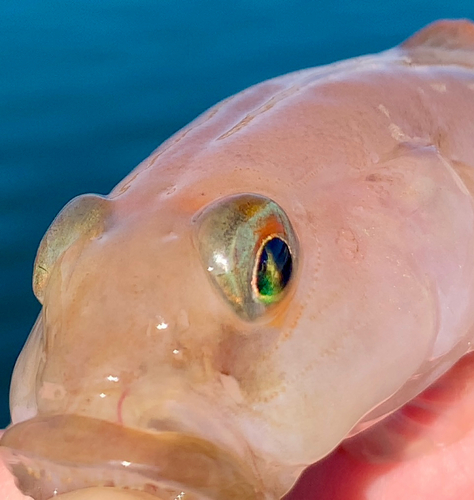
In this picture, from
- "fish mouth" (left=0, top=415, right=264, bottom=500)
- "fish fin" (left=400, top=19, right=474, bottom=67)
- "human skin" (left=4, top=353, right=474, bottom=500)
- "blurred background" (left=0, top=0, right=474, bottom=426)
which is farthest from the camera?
"blurred background" (left=0, top=0, right=474, bottom=426)

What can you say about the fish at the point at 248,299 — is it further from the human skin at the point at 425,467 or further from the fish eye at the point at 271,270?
the human skin at the point at 425,467

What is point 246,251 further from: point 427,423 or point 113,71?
point 113,71

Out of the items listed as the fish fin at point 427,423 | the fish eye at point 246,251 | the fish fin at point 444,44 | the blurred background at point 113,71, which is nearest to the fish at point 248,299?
the fish eye at point 246,251

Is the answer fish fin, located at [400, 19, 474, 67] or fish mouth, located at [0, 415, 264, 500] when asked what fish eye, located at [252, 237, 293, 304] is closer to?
fish mouth, located at [0, 415, 264, 500]

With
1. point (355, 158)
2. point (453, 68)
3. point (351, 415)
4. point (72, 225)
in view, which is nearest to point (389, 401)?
point (351, 415)

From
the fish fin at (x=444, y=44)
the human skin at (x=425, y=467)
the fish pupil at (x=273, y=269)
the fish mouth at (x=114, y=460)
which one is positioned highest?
the fish fin at (x=444, y=44)

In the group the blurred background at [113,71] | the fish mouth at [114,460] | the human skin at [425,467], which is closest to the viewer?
the fish mouth at [114,460]

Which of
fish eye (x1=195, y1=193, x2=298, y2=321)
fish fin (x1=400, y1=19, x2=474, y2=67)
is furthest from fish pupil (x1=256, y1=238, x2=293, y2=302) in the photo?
fish fin (x1=400, y1=19, x2=474, y2=67)
